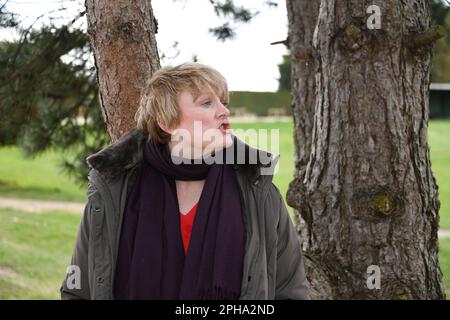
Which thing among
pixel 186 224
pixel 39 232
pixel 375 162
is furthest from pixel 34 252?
pixel 186 224

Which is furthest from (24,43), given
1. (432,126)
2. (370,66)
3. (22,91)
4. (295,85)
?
(432,126)

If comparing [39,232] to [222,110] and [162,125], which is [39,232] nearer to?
[162,125]

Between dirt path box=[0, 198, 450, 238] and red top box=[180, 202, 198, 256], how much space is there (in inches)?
387

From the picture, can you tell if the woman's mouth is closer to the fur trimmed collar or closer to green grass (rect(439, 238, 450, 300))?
the fur trimmed collar

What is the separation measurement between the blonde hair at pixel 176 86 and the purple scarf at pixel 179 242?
14cm

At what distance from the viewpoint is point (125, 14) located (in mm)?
2664

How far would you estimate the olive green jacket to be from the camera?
1.98 metres

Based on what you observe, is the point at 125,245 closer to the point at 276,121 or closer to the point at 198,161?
the point at 198,161

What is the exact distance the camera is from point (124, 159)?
6.81 ft

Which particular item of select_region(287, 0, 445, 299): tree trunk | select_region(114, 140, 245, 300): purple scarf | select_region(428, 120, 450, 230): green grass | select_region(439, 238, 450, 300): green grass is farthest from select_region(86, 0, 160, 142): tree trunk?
select_region(428, 120, 450, 230): green grass

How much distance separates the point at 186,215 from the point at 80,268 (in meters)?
0.37

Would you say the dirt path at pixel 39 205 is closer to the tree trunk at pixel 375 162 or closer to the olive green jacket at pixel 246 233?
the tree trunk at pixel 375 162

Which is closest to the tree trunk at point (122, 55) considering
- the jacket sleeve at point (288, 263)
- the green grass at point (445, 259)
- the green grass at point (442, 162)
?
the jacket sleeve at point (288, 263)

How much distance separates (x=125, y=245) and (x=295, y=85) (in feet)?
9.18
